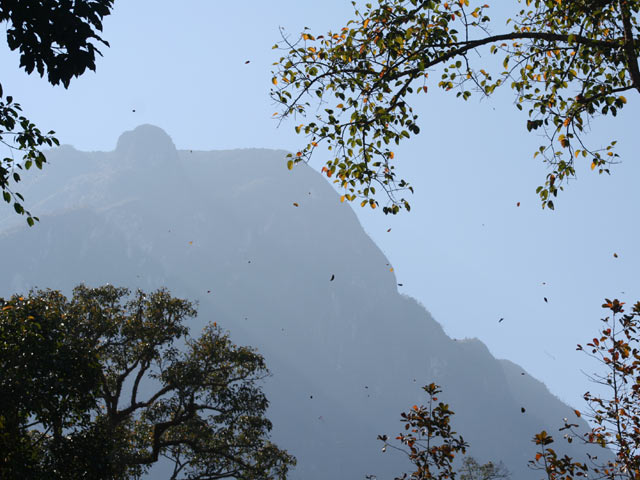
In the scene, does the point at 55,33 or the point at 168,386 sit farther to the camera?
the point at 168,386

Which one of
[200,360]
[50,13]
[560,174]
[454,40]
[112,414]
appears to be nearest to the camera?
[50,13]

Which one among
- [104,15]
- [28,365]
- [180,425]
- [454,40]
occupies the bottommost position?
[28,365]

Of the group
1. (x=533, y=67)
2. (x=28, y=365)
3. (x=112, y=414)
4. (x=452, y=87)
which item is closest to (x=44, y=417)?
(x=28, y=365)

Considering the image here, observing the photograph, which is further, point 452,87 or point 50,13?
point 452,87

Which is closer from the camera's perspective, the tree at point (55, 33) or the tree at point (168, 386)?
the tree at point (55, 33)

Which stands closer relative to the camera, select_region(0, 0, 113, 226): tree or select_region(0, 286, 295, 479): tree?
select_region(0, 0, 113, 226): tree

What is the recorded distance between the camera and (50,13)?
22.5 ft

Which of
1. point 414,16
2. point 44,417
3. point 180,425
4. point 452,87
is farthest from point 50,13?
point 180,425

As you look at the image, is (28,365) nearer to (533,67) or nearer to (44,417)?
(44,417)

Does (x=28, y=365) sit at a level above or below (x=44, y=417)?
above

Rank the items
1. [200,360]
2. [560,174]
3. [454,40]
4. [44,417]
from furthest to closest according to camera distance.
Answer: [200,360], [44,417], [560,174], [454,40]

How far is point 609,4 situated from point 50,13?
8302mm

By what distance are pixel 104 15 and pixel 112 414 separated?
12.6m

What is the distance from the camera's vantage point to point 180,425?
18.5 metres
